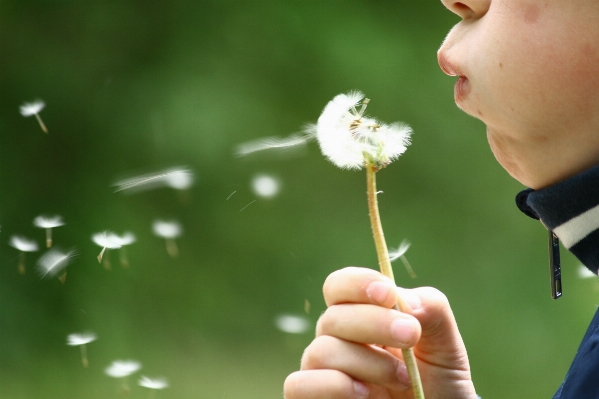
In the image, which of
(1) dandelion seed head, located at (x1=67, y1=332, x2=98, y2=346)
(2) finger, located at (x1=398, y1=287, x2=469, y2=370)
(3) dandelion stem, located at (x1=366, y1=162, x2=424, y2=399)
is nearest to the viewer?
(3) dandelion stem, located at (x1=366, y1=162, x2=424, y2=399)

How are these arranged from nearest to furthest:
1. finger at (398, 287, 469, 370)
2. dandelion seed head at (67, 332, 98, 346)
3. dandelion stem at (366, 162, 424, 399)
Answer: dandelion stem at (366, 162, 424, 399), finger at (398, 287, 469, 370), dandelion seed head at (67, 332, 98, 346)

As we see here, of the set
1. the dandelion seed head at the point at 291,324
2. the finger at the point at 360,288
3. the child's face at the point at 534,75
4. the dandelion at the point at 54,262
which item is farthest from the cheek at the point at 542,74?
the dandelion at the point at 54,262

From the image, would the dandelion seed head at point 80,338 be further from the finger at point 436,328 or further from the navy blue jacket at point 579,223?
the navy blue jacket at point 579,223

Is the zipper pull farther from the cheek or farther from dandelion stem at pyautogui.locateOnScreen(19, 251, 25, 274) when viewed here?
dandelion stem at pyautogui.locateOnScreen(19, 251, 25, 274)

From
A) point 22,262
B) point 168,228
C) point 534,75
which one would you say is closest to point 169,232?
point 168,228

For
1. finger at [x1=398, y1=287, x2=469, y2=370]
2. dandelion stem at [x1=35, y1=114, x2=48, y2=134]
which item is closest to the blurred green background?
dandelion stem at [x1=35, y1=114, x2=48, y2=134]

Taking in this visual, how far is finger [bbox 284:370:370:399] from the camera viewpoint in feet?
1.16

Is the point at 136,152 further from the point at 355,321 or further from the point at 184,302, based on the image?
the point at 355,321

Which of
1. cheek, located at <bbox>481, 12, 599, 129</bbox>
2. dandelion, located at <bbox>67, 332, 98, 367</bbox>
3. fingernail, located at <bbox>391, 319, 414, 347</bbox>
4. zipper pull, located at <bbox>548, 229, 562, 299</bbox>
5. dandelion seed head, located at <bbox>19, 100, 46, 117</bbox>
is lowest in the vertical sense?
fingernail, located at <bbox>391, 319, 414, 347</bbox>

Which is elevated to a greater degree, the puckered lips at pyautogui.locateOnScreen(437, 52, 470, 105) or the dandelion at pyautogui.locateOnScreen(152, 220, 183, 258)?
the dandelion at pyautogui.locateOnScreen(152, 220, 183, 258)

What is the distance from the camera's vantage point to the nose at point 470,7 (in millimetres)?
341

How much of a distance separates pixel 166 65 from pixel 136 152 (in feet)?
0.47

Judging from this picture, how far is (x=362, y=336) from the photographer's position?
0.35 metres

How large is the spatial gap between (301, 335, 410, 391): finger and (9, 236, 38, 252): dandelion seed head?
27.3 inches
